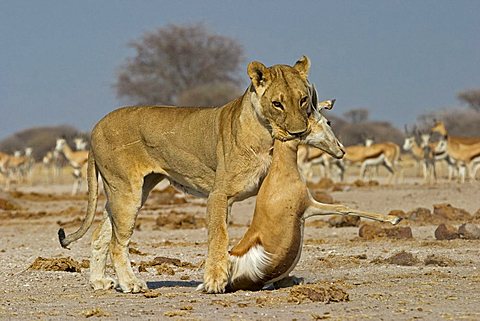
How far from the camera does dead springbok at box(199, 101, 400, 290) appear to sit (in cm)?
894

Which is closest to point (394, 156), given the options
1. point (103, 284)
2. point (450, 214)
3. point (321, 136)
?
point (450, 214)

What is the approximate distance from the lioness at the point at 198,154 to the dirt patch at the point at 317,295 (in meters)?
0.84

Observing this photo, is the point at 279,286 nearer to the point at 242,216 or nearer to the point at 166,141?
the point at 166,141

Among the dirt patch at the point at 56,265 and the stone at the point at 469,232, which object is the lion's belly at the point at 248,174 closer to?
the dirt patch at the point at 56,265

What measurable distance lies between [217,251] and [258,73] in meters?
1.54

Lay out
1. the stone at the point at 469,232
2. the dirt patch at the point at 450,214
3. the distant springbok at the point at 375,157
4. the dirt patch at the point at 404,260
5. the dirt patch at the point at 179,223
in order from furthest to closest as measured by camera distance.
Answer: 1. the distant springbok at the point at 375,157
2. the dirt patch at the point at 179,223
3. the dirt patch at the point at 450,214
4. the stone at the point at 469,232
5. the dirt patch at the point at 404,260

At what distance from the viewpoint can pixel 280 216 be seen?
898 cm

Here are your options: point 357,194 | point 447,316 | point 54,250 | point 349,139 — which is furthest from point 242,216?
point 349,139

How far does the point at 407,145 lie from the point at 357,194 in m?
22.9

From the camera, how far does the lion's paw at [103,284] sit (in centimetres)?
1018

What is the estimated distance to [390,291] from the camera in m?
8.89

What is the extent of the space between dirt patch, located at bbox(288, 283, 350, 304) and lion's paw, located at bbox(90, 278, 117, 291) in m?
2.43

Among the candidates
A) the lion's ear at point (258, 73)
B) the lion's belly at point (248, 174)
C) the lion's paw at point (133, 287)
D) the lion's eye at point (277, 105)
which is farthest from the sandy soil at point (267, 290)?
the lion's ear at point (258, 73)

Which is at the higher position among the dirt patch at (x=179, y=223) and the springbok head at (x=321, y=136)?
the springbok head at (x=321, y=136)
